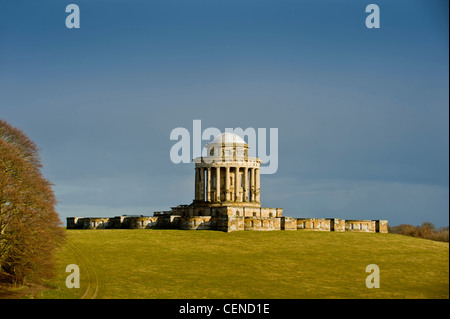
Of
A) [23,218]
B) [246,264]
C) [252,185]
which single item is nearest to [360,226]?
[252,185]

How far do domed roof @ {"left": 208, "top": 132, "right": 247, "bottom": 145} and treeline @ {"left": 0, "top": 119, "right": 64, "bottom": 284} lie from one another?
52.5m

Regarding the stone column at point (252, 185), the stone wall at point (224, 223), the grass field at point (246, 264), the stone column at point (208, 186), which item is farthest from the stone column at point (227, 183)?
the grass field at point (246, 264)

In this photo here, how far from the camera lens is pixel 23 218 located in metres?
56.2

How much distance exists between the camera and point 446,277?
67312 mm

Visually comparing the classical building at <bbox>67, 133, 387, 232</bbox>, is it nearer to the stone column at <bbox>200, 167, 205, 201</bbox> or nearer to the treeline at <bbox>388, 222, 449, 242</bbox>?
the stone column at <bbox>200, 167, 205, 201</bbox>

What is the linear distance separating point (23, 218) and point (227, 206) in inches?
1872

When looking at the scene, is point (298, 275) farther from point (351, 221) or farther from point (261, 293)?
point (351, 221)

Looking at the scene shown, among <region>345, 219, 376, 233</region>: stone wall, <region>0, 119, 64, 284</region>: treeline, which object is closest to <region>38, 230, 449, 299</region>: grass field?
<region>0, 119, 64, 284</region>: treeline

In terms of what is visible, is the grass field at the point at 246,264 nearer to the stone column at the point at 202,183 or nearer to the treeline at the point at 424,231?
the stone column at the point at 202,183

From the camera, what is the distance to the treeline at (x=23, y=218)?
5572 cm

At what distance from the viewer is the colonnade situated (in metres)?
107

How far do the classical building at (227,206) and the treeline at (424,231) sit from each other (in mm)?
29043
